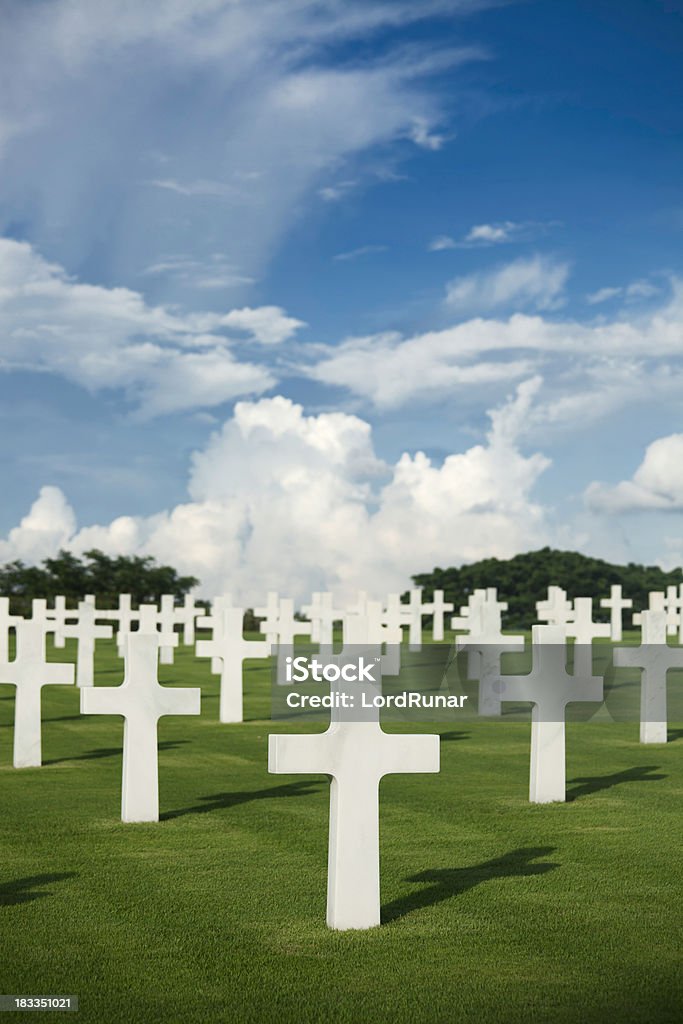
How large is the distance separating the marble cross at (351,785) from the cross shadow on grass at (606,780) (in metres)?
5.20

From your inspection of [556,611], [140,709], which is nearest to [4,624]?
[556,611]

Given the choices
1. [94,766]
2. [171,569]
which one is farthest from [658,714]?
[171,569]

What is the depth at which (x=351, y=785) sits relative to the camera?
712 cm

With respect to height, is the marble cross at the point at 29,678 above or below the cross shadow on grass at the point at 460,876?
above

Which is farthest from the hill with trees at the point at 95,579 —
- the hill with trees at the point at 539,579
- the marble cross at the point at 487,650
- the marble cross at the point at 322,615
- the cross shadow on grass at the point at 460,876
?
the cross shadow on grass at the point at 460,876

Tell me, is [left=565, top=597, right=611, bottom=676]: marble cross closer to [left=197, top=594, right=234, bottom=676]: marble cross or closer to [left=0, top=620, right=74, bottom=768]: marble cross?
[left=197, top=594, right=234, bottom=676]: marble cross

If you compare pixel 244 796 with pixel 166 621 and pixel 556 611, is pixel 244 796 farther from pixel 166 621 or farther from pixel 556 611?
pixel 166 621

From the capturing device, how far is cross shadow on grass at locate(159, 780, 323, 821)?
11.1 m

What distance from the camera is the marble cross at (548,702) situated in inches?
456

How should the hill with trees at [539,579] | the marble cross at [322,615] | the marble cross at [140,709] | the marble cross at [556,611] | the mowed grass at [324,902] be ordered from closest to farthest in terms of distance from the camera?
the mowed grass at [324,902]
the marble cross at [140,709]
the marble cross at [556,611]
the marble cross at [322,615]
the hill with trees at [539,579]

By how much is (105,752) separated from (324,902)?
8800mm

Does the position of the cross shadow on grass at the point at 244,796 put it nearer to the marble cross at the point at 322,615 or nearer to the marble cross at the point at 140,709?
the marble cross at the point at 140,709

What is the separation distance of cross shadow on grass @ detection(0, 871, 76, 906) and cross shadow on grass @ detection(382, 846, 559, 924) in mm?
2218

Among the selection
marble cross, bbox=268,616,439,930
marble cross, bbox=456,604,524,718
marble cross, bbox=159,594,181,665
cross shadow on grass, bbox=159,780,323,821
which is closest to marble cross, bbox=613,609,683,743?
marble cross, bbox=456,604,524,718
